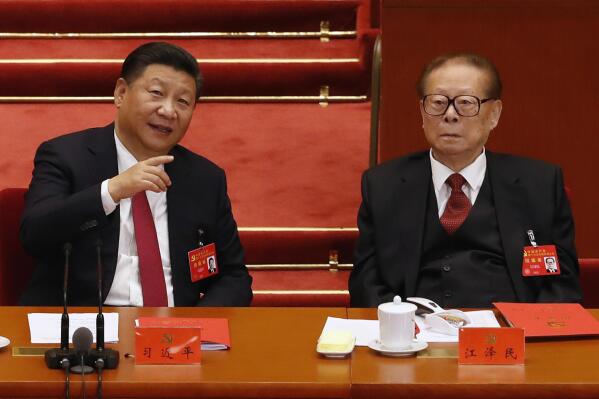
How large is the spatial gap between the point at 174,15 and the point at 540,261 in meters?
2.05

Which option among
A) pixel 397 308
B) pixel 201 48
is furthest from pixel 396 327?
pixel 201 48

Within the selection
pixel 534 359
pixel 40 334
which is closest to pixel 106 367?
pixel 40 334

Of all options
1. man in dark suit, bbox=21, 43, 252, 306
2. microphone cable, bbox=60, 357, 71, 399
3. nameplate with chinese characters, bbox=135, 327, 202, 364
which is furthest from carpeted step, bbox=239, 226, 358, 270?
microphone cable, bbox=60, 357, 71, 399

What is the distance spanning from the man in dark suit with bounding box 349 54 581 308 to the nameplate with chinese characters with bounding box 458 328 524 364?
0.54m

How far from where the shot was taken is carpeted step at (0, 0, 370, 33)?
12.4 ft

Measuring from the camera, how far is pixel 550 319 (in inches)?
71.7

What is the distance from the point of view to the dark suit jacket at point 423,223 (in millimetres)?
2176

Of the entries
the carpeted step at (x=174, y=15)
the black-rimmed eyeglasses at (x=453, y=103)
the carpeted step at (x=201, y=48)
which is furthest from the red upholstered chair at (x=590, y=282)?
the carpeted step at (x=174, y=15)

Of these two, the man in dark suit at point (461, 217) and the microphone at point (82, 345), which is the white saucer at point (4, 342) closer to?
the microphone at point (82, 345)

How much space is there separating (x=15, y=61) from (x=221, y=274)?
169cm

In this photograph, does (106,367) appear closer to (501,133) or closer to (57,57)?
(501,133)

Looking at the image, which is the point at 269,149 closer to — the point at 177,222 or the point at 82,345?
the point at 177,222

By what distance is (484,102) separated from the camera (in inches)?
87.9

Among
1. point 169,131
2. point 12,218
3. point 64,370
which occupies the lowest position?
point 64,370
